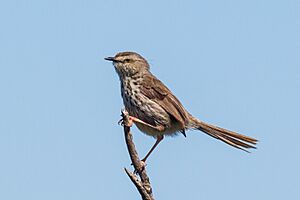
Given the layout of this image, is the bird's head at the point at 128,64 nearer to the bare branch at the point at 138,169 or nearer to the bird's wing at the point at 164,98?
the bird's wing at the point at 164,98

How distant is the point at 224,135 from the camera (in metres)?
10.7

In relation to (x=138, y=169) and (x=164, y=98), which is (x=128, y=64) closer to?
(x=164, y=98)

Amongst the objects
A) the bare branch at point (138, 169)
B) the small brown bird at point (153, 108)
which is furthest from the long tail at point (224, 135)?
the bare branch at point (138, 169)

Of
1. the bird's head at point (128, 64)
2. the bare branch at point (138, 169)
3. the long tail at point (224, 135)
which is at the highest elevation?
the bird's head at point (128, 64)

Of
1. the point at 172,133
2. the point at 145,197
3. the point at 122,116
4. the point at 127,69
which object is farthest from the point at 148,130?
the point at 145,197

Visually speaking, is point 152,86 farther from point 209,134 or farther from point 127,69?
point 209,134

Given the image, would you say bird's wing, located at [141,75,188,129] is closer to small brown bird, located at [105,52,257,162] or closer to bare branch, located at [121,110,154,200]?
small brown bird, located at [105,52,257,162]

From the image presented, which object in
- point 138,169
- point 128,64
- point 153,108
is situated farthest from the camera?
point 128,64

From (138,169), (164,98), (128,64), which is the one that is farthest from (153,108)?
(138,169)

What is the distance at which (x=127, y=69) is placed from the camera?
10680 mm

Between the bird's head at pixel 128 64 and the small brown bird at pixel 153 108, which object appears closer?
the small brown bird at pixel 153 108

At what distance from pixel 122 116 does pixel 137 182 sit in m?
0.91

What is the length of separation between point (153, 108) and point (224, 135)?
1.30 m

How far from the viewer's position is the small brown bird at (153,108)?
396 inches
